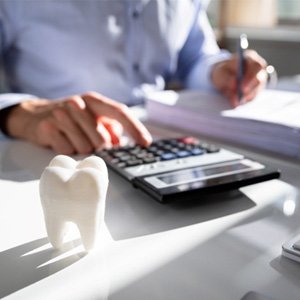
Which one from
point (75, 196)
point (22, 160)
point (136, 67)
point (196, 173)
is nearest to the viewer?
point (75, 196)

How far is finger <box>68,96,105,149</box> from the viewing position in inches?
21.0

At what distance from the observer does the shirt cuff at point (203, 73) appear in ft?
3.04

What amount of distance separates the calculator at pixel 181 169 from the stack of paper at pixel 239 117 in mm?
95

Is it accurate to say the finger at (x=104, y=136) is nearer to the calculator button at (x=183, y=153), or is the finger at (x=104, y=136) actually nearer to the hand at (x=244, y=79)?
the calculator button at (x=183, y=153)

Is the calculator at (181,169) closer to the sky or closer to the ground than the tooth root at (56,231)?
closer to the ground

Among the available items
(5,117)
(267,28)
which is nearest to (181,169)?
(5,117)

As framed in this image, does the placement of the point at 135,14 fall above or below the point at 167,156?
above

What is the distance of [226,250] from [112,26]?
25.7 inches

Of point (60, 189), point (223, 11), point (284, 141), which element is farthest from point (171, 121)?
point (223, 11)

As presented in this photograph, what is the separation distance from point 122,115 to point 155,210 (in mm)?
180

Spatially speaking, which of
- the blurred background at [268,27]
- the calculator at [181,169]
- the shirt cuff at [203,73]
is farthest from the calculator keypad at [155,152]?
the blurred background at [268,27]

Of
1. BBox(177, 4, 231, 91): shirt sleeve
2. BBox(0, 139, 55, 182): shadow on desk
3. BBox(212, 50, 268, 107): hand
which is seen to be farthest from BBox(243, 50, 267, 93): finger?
BBox(0, 139, 55, 182): shadow on desk

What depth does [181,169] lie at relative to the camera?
1.40 ft

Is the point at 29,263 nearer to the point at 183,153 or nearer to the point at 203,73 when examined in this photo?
the point at 183,153
